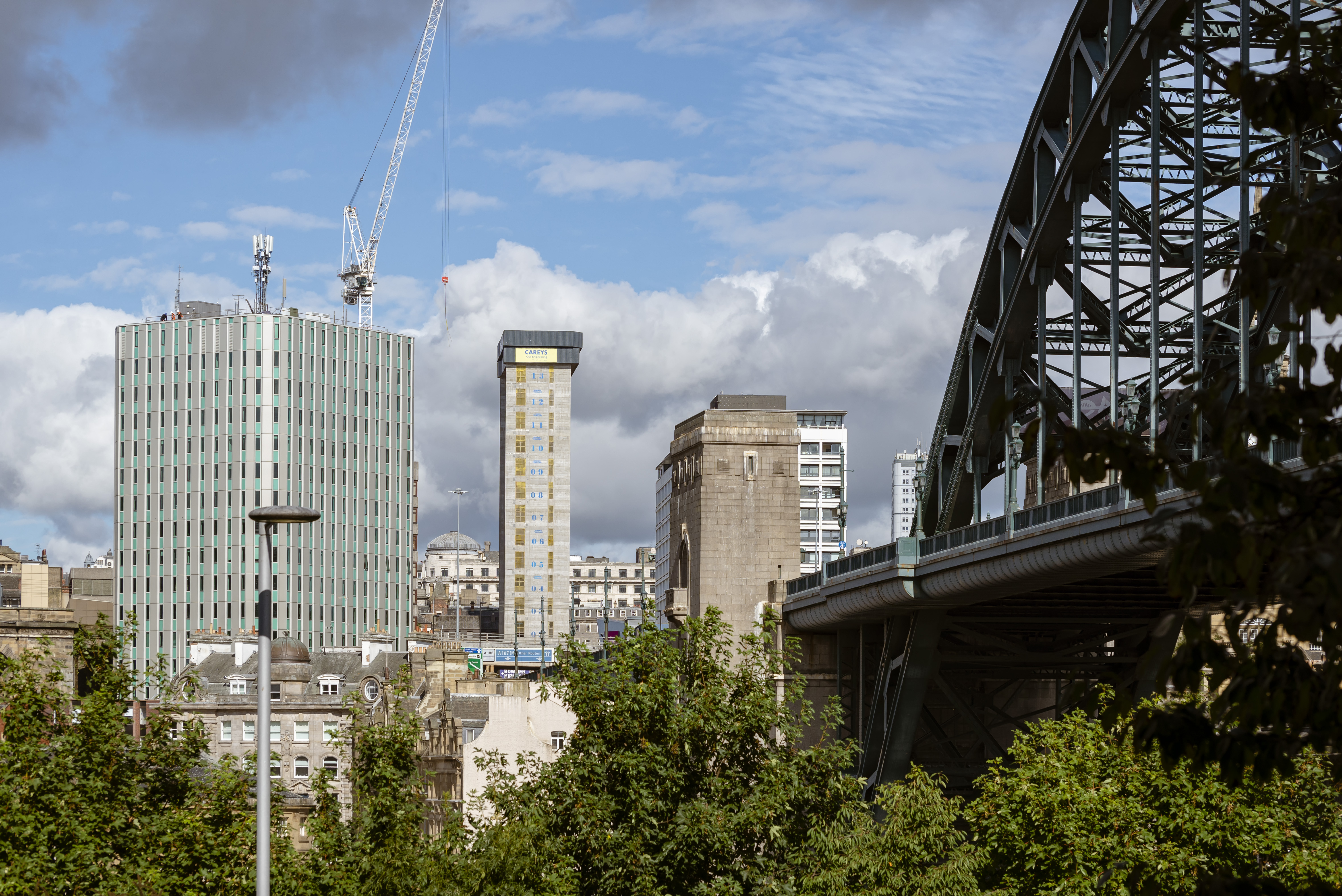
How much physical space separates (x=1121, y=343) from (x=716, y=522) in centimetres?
2951

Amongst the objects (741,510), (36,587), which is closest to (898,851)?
(741,510)

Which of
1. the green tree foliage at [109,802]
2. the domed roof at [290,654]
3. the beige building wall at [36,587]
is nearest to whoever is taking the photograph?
the green tree foliage at [109,802]

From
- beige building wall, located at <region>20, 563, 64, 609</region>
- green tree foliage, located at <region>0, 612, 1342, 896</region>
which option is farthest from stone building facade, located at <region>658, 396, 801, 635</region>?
beige building wall, located at <region>20, 563, 64, 609</region>

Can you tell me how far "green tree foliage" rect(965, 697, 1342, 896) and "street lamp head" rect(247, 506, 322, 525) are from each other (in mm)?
20386

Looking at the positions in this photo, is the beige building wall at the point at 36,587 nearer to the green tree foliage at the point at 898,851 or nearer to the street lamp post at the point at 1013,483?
the street lamp post at the point at 1013,483

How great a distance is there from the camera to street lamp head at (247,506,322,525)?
25.0 meters

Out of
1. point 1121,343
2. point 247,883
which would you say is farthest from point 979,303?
point 247,883

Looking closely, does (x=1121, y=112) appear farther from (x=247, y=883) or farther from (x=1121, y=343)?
(x=247, y=883)

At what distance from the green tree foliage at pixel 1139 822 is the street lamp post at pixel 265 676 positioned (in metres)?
19.4

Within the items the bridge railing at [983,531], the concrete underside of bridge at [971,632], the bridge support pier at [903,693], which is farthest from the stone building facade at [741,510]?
the bridge support pier at [903,693]

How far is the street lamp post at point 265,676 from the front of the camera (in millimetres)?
25047

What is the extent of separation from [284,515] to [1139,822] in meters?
24.8

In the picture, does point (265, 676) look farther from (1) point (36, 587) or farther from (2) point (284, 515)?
(1) point (36, 587)

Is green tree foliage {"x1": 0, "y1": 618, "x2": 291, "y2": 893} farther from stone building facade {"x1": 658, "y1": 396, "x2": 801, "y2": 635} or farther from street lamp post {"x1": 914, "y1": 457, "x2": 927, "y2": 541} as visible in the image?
stone building facade {"x1": 658, "y1": 396, "x2": 801, "y2": 635}
